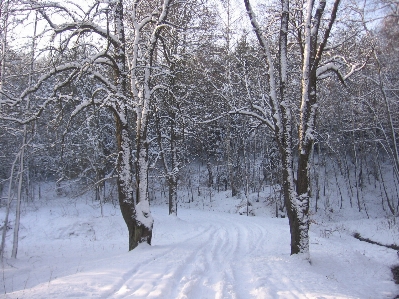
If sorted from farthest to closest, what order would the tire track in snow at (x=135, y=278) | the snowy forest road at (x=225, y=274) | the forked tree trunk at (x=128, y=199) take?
the forked tree trunk at (x=128, y=199) → the snowy forest road at (x=225, y=274) → the tire track in snow at (x=135, y=278)

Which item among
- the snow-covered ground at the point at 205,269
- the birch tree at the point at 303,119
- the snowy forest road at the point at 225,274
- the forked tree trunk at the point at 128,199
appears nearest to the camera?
the snowy forest road at the point at 225,274

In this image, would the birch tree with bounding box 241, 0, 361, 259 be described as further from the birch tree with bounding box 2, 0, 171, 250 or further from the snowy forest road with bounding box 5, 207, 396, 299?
the birch tree with bounding box 2, 0, 171, 250

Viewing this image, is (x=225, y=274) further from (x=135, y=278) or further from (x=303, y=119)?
(x=303, y=119)

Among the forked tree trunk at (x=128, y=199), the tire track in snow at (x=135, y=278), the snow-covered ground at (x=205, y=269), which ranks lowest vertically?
the snow-covered ground at (x=205, y=269)

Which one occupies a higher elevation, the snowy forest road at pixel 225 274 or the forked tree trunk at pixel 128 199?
the forked tree trunk at pixel 128 199

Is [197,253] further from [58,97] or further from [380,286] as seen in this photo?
[58,97]

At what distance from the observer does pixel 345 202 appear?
1152 inches

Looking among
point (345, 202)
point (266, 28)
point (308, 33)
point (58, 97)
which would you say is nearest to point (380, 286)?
point (308, 33)

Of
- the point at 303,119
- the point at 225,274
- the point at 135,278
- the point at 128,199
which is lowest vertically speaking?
the point at 225,274

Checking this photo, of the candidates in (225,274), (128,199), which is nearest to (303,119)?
(225,274)

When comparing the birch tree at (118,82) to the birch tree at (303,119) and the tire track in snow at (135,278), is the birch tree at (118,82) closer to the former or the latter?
the tire track in snow at (135,278)

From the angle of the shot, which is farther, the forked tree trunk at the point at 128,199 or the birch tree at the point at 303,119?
the forked tree trunk at the point at 128,199

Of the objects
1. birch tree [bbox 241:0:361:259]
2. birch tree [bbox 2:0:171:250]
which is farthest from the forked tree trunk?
birch tree [bbox 241:0:361:259]

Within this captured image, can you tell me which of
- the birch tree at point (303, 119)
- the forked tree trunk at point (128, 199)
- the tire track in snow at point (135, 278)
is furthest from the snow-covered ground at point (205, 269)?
the birch tree at point (303, 119)
